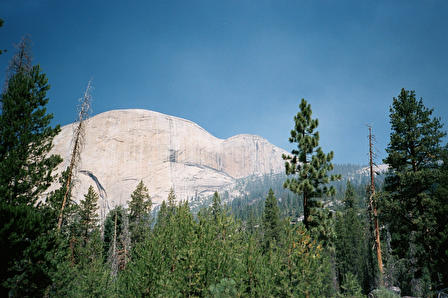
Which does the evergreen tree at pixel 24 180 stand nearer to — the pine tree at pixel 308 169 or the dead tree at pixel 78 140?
the dead tree at pixel 78 140

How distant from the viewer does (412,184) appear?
16.8 metres

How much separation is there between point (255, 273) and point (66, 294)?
38.6 ft

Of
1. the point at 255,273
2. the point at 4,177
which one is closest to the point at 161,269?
the point at 255,273

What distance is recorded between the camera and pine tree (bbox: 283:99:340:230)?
17.0 meters

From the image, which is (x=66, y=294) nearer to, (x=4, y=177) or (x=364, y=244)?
(x=4, y=177)

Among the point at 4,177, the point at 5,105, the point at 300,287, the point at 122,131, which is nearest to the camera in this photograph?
the point at 300,287

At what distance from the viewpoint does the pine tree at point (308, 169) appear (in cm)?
1695

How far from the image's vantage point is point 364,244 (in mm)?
50062

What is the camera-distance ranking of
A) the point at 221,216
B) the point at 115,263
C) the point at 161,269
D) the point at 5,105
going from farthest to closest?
the point at 115,263, the point at 221,216, the point at 5,105, the point at 161,269

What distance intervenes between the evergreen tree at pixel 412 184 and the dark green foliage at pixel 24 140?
20454 mm

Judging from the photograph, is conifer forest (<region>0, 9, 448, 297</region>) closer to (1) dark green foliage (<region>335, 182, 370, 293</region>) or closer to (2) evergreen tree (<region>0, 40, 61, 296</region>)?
(2) evergreen tree (<region>0, 40, 61, 296</region>)

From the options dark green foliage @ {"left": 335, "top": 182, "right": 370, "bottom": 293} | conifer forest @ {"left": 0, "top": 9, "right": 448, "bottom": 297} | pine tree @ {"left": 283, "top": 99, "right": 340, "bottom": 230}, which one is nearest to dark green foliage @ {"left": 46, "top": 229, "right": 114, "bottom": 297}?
conifer forest @ {"left": 0, "top": 9, "right": 448, "bottom": 297}

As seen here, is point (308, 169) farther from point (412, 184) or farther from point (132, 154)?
point (132, 154)

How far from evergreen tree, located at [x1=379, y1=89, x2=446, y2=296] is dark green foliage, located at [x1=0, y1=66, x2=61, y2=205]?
67.1 feet
